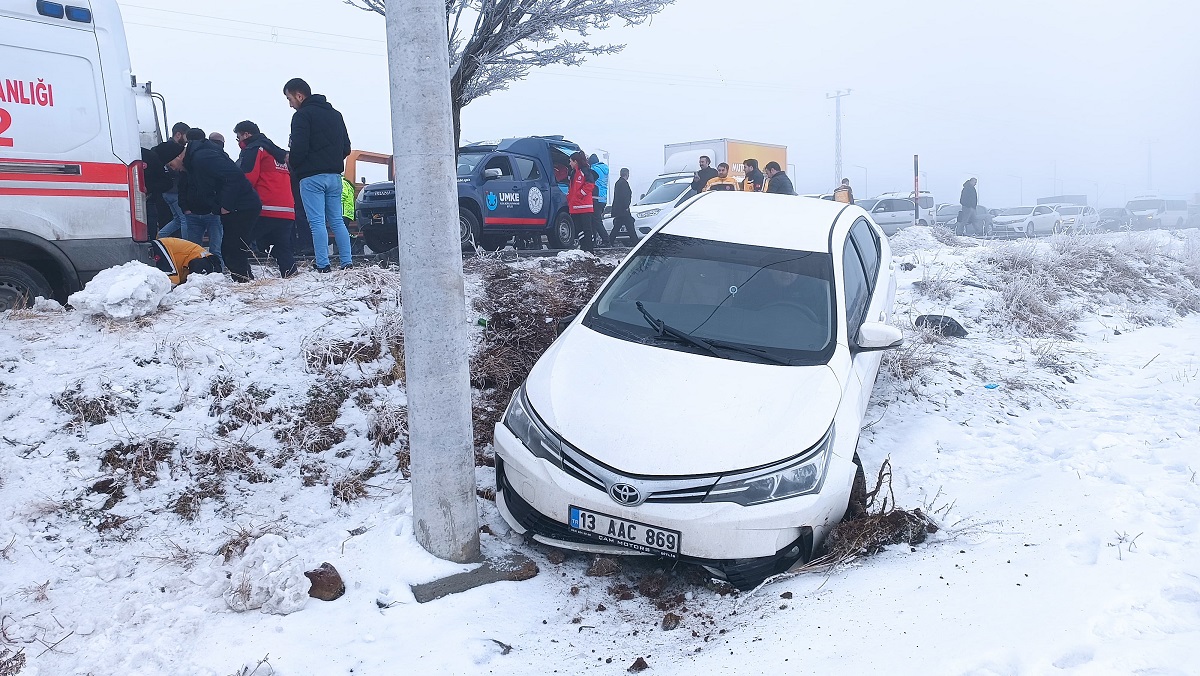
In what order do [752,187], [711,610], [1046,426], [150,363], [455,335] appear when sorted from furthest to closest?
[752,187] → [1046,426] → [150,363] → [455,335] → [711,610]

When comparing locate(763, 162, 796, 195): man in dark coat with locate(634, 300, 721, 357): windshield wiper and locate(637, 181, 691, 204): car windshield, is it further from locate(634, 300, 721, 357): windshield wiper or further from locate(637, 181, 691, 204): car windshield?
locate(634, 300, 721, 357): windshield wiper

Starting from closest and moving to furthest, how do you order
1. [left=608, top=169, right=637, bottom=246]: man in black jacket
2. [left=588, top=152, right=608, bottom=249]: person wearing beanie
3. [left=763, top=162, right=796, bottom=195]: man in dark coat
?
1. [left=763, top=162, right=796, bottom=195]: man in dark coat
2. [left=588, top=152, right=608, bottom=249]: person wearing beanie
3. [left=608, top=169, right=637, bottom=246]: man in black jacket

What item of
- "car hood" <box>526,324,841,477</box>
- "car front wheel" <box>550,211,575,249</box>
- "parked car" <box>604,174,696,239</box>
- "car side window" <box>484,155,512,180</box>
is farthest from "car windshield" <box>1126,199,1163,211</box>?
"car hood" <box>526,324,841,477</box>

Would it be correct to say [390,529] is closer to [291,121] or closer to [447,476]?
[447,476]

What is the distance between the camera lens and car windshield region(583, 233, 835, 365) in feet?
14.4

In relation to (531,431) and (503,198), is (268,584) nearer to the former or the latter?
(531,431)

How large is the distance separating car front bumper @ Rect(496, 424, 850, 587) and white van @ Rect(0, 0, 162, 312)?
4.32 m

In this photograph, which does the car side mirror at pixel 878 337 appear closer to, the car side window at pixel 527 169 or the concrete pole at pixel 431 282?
the concrete pole at pixel 431 282

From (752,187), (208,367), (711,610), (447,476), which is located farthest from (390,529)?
(752,187)

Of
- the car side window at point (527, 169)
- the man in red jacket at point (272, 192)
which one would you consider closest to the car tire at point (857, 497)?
the man in red jacket at point (272, 192)

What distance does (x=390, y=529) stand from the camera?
3.94 metres

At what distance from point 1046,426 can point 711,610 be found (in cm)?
348

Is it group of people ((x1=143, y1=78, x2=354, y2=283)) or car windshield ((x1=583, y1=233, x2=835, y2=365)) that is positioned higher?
group of people ((x1=143, y1=78, x2=354, y2=283))

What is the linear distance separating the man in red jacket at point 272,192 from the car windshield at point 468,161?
14.0 feet
